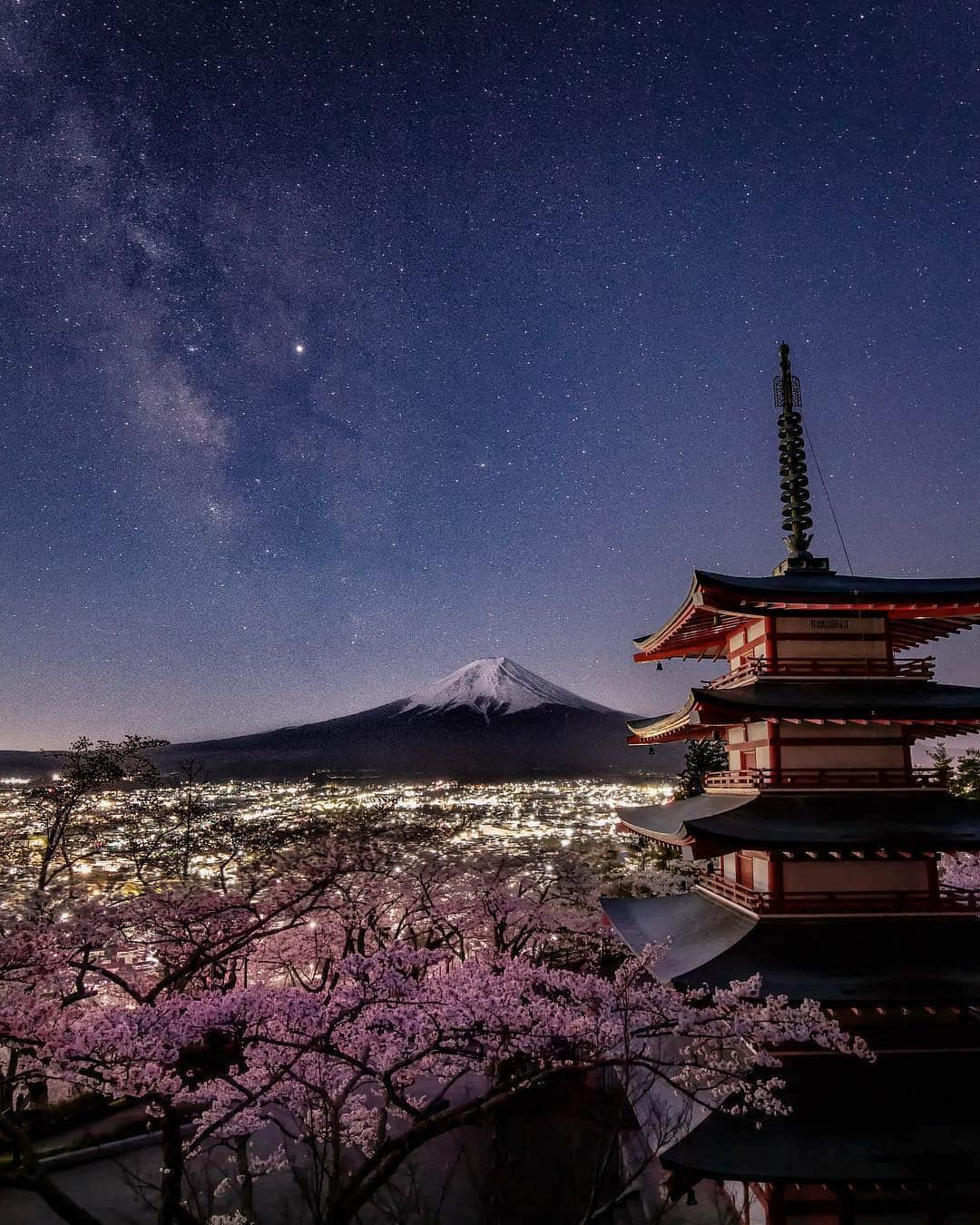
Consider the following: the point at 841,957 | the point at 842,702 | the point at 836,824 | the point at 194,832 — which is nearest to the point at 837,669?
the point at 842,702

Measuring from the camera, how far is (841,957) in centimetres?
1012

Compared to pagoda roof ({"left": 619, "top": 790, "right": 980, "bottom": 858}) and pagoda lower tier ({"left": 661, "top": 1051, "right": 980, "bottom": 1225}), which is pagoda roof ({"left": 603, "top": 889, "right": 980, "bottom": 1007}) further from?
pagoda roof ({"left": 619, "top": 790, "right": 980, "bottom": 858})

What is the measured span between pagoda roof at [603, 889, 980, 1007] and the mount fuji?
324 feet

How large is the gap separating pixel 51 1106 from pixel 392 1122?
8.33m

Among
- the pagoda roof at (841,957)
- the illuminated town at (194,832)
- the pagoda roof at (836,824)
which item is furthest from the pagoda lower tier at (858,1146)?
the illuminated town at (194,832)

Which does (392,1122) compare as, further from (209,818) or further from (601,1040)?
(209,818)

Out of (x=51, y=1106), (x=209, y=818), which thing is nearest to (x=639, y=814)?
(x=51, y=1106)

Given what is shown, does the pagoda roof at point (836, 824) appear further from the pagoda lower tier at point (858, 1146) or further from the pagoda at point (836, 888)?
the pagoda lower tier at point (858, 1146)

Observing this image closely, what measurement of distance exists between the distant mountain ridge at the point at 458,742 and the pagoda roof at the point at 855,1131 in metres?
99.7

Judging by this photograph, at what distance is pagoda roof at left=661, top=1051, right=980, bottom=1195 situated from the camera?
8.59 m

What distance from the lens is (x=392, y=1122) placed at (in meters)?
15.8

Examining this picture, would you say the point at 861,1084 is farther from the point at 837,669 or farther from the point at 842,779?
the point at 837,669

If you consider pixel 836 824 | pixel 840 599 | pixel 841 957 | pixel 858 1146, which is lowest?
pixel 858 1146

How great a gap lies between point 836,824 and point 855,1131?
401cm
